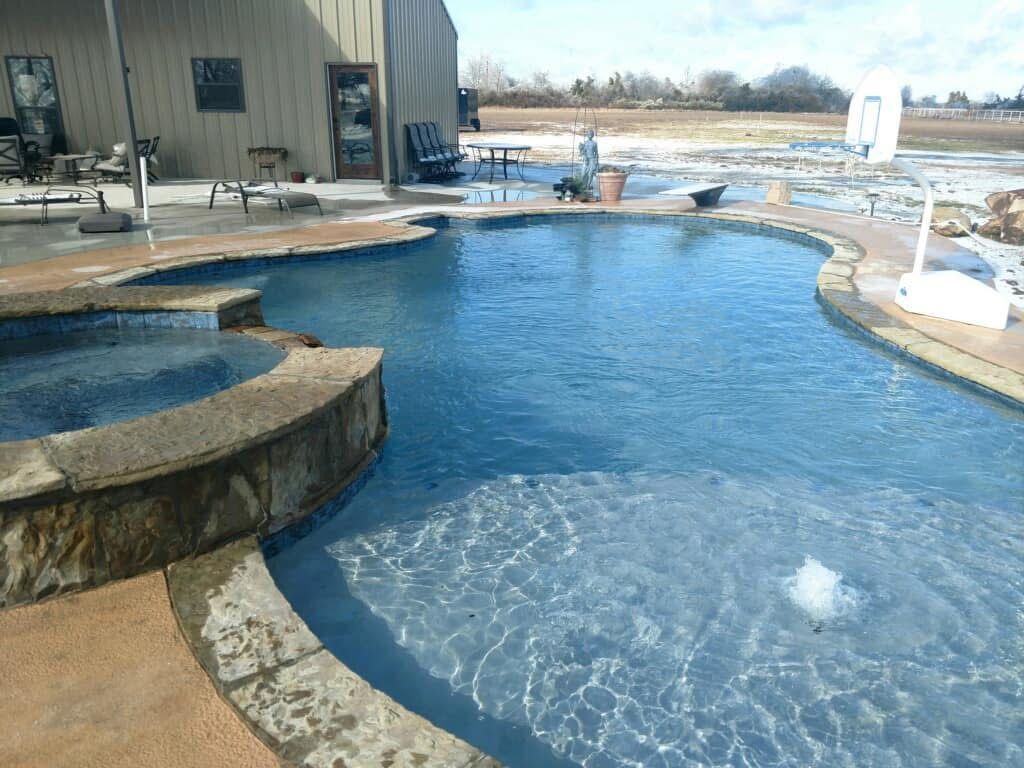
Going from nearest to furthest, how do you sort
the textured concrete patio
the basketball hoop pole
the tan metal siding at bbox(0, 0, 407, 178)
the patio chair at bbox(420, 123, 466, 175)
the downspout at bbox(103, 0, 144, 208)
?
the textured concrete patio, the basketball hoop pole, the downspout at bbox(103, 0, 144, 208), the tan metal siding at bbox(0, 0, 407, 178), the patio chair at bbox(420, 123, 466, 175)

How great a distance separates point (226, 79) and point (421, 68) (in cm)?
385

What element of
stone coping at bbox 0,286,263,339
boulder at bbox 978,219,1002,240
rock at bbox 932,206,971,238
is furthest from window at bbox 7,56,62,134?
boulder at bbox 978,219,1002,240

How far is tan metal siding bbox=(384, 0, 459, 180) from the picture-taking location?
13062 millimetres

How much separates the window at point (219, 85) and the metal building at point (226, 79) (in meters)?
0.02

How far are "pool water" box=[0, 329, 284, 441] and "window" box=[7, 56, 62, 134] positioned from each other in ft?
37.4

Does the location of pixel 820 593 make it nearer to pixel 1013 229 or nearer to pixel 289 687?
pixel 289 687

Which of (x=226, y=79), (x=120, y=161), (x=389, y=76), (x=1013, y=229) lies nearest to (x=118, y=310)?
(x=389, y=76)

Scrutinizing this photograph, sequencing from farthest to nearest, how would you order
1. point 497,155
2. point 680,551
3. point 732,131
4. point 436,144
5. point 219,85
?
point 732,131, point 497,155, point 436,144, point 219,85, point 680,551

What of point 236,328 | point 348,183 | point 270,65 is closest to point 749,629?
point 236,328

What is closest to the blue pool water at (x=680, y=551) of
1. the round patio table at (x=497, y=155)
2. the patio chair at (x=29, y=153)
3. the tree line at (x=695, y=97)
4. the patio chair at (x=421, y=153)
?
the patio chair at (x=421, y=153)

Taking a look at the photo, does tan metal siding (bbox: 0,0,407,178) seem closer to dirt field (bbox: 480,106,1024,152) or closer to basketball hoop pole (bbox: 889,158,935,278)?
basketball hoop pole (bbox: 889,158,935,278)

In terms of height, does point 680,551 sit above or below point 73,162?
below

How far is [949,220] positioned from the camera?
10.6 metres

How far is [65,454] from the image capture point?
2.68 m
